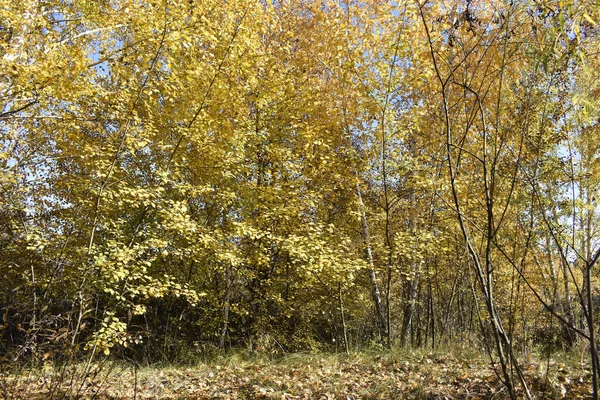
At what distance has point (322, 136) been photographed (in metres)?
7.92

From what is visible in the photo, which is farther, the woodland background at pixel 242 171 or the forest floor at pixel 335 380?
the woodland background at pixel 242 171

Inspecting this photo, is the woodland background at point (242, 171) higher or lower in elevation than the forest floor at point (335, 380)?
higher

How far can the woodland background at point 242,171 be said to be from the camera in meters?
4.97

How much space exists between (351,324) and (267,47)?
7612mm

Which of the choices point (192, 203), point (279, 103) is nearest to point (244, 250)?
point (192, 203)

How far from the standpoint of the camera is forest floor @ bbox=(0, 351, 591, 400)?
3939 millimetres

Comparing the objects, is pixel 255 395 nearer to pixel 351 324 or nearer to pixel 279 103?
pixel 279 103

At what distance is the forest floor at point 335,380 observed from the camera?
3.94 meters

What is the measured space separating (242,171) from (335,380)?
387cm

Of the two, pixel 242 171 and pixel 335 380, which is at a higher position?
pixel 242 171

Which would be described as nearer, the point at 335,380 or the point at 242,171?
the point at 335,380

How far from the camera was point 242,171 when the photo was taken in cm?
715

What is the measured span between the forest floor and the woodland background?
1.26ft

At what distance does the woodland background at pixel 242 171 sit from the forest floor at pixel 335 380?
0.38 metres
